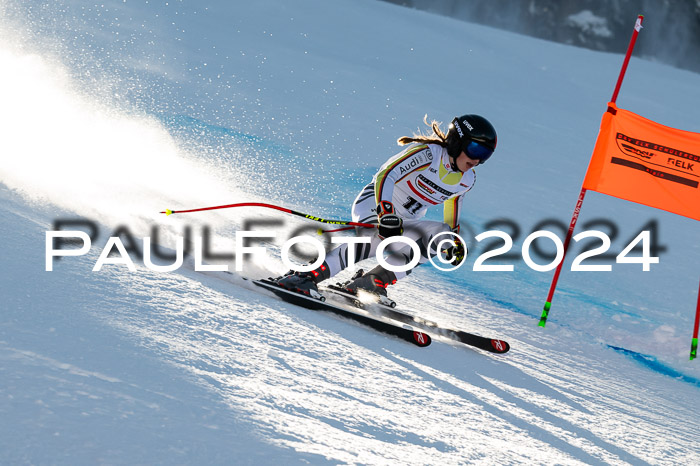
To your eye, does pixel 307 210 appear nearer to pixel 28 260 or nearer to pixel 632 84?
pixel 28 260

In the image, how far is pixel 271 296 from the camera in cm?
359

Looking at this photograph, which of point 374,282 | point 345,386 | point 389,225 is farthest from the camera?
point 374,282

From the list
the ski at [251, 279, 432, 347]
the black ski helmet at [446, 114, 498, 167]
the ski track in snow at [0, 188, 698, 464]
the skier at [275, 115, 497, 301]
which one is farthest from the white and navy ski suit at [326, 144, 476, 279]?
the ski track in snow at [0, 188, 698, 464]

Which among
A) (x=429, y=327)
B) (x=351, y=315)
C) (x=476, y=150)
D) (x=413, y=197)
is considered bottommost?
(x=429, y=327)

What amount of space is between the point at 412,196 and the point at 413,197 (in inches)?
0.5

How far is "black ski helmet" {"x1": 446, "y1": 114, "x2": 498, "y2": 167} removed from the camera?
3879 mm

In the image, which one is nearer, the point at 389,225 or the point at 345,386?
the point at 345,386

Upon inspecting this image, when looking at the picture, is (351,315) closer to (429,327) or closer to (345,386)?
(429,327)

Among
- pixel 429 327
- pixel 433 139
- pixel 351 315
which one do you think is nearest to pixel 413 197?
pixel 433 139

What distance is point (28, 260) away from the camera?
277 cm

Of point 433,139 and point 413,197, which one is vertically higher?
point 433,139

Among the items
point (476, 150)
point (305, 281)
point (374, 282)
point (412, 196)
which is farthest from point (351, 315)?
point (476, 150)

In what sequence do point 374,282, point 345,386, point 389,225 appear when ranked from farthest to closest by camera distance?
point 374,282 → point 389,225 → point 345,386

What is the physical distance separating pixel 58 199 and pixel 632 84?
51.8 ft
